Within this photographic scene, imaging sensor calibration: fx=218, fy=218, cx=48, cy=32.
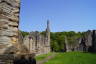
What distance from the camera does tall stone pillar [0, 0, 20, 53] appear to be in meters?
4.73

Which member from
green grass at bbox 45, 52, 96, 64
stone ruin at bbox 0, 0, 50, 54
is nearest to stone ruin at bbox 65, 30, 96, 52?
green grass at bbox 45, 52, 96, 64

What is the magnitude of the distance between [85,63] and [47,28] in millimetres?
37226

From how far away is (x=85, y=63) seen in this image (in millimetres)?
24625

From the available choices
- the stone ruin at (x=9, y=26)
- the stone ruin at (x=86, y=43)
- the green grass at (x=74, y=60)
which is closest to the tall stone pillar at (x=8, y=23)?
the stone ruin at (x=9, y=26)

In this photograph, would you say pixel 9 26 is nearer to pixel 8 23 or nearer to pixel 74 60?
pixel 8 23

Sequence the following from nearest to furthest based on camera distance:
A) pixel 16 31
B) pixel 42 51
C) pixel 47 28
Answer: pixel 16 31
pixel 42 51
pixel 47 28

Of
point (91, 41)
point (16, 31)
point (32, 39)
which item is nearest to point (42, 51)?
point (32, 39)

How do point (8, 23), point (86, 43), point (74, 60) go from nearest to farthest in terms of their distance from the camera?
point (8, 23)
point (74, 60)
point (86, 43)

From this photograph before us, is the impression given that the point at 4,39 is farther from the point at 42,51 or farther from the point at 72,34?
the point at 72,34

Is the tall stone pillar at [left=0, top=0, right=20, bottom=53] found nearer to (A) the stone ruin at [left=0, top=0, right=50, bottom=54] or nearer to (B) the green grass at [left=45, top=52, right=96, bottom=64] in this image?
(A) the stone ruin at [left=0, top=0, right=50, bottom=54]

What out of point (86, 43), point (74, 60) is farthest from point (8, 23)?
point (86, 43)

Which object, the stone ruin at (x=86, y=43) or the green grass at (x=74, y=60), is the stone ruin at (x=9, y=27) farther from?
the stone ruin at (x=86, y=43)

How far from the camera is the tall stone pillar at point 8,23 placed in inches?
186

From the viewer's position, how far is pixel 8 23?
4.86 m
